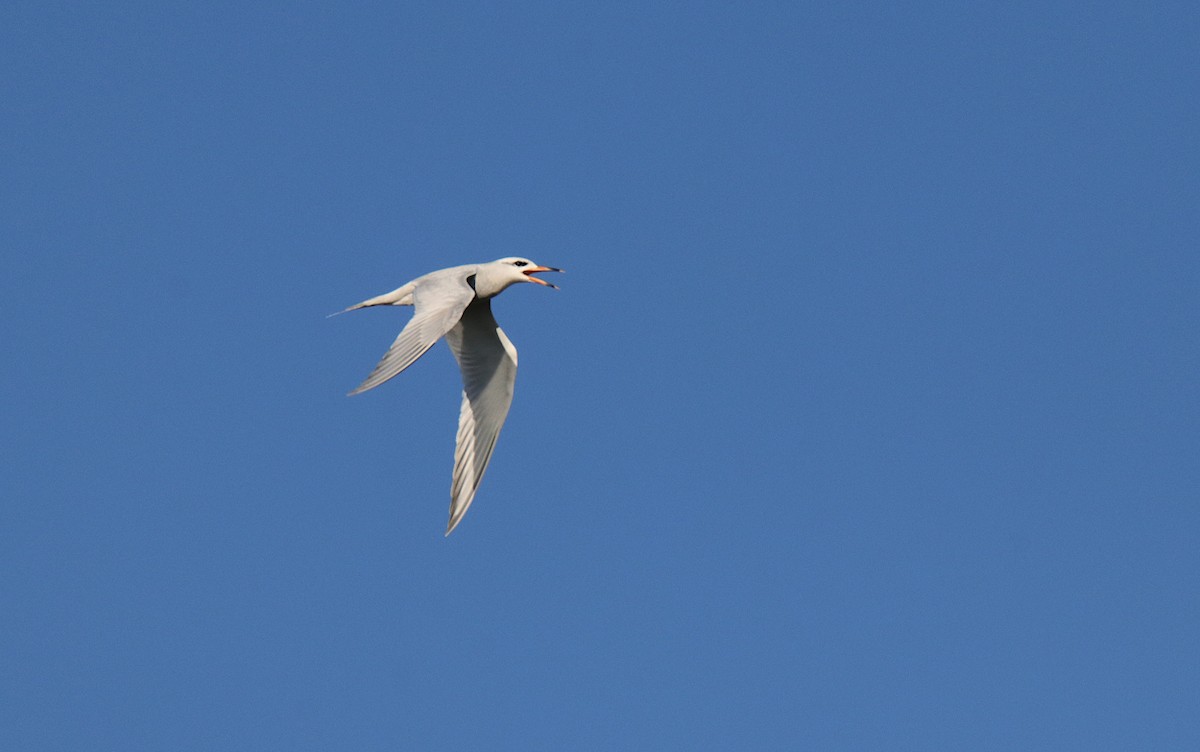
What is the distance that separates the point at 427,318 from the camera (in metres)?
21.6

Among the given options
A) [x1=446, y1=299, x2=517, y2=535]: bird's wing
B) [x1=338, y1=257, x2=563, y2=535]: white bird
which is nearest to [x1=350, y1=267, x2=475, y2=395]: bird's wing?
[x1=338, y1=257, x2=563, y2=535]: white bird

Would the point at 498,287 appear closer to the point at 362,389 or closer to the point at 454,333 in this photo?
the point at 454,333

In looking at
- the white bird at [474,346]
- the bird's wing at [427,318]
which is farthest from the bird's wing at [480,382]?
the bird's wing at [427,318]

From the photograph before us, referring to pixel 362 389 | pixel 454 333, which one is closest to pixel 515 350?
pixel 454 333

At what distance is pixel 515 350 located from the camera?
26625 millimetres

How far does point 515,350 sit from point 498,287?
1895 millimetres

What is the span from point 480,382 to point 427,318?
516 cm

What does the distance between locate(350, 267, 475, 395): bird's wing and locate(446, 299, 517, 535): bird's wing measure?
1735 mm

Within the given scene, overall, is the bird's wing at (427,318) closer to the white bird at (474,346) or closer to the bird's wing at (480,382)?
the white bird at (474,346)

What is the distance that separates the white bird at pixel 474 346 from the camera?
2333cm

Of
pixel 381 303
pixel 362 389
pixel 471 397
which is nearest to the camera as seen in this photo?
pixel 362 389

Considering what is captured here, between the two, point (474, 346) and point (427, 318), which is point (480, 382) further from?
point (427, 318)

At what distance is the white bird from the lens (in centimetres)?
2333

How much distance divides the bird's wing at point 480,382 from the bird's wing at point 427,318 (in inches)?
68.3
